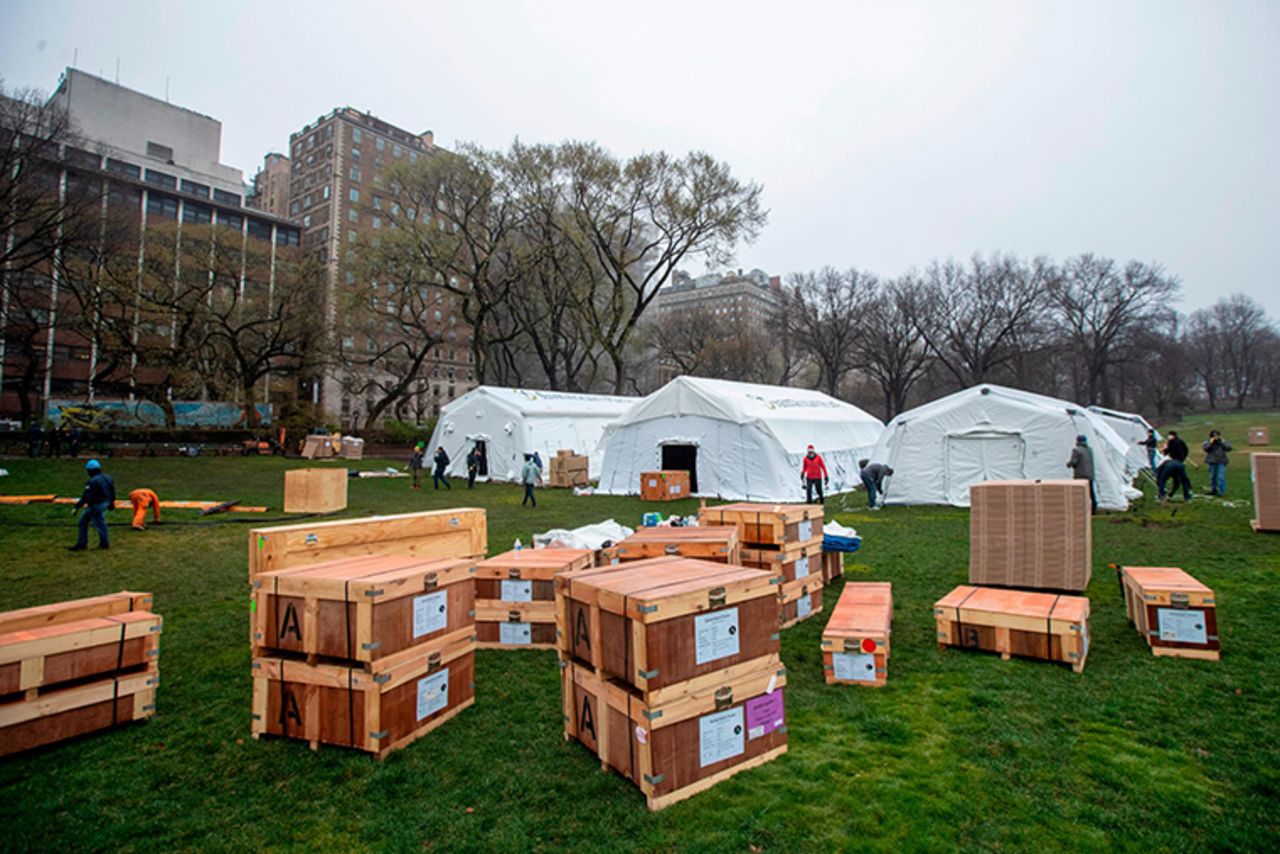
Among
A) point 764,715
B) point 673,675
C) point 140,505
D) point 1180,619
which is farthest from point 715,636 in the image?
point 140,505

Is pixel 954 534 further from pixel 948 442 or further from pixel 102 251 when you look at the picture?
pixel 102 251

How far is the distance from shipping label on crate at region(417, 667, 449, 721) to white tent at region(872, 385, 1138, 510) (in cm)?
1581

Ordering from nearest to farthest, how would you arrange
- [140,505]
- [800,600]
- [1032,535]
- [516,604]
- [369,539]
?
[369,539] < [516,604] < [800,600] < [1032,535] < [140,505]

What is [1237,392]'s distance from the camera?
64.6 m

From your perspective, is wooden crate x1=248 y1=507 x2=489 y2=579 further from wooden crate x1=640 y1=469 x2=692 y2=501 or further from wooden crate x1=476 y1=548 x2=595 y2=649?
wooden crate x1=640 y1=469 x2=692 y2=501

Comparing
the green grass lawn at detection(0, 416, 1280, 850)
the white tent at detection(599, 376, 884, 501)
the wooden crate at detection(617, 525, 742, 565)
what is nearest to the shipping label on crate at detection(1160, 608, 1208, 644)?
the green grass lawn at detection(0, 416, 1280, 850)

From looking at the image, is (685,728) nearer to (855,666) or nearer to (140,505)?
(855,666)

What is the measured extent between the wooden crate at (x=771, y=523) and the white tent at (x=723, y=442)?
11.4 meters

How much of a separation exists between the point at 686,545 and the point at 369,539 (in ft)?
10.2

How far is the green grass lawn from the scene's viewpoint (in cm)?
320

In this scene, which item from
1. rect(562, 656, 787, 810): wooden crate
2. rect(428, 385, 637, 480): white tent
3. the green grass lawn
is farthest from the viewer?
rect(428, 385, 637, 480): white tent

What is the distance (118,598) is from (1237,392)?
90586 millimetres

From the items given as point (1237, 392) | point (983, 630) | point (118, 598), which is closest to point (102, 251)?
point (118, 598)

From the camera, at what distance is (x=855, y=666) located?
17.0 ft
